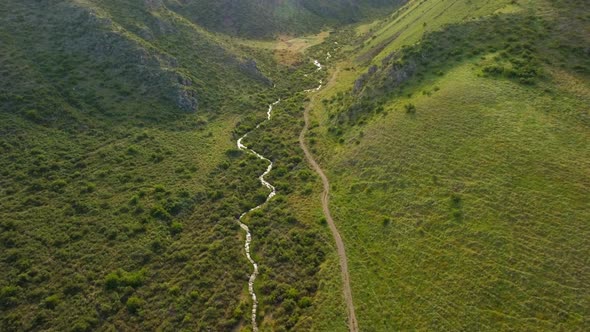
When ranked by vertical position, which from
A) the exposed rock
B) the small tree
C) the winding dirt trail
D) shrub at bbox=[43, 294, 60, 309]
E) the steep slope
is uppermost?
the steep slope

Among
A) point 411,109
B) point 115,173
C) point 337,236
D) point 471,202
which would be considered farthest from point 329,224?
point 115,173

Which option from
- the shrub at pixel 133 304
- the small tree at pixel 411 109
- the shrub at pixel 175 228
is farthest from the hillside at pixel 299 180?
the small tree at pixel 411 109

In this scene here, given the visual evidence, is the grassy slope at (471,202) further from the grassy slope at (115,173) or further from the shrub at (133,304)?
the shrub at (133,304)

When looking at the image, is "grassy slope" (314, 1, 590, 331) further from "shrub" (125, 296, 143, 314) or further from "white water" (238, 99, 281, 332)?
"shrub" (125, 296, 143, 314)

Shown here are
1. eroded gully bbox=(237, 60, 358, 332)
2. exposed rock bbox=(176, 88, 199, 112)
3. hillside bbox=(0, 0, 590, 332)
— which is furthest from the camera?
exposed rock bbox=(176, 88, 199, 112)

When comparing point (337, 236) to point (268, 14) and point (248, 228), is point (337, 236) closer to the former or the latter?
point (248, 228)

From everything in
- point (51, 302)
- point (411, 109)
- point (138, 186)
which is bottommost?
point (51, 302)

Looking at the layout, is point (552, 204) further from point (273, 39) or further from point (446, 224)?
point (273, 39)

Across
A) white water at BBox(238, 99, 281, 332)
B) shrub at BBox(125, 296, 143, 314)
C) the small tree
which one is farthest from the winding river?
the small tree

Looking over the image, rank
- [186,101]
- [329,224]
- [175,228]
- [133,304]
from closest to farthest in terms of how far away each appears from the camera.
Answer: [133,304] → [329,224] → [175,228] → [186,101]
